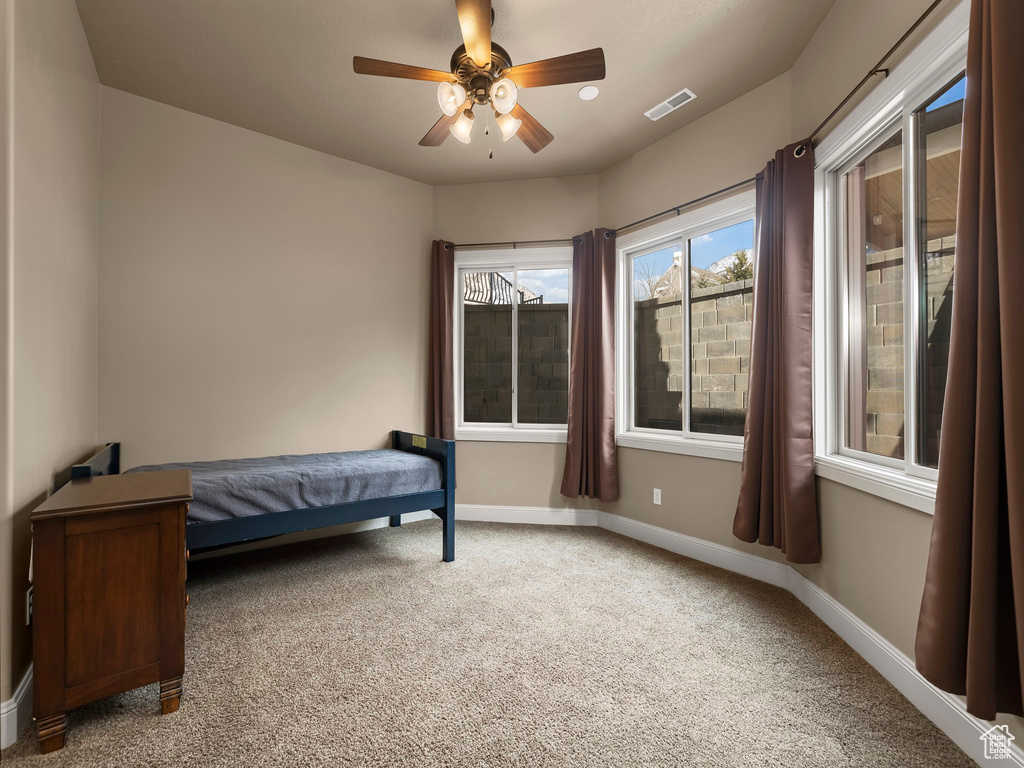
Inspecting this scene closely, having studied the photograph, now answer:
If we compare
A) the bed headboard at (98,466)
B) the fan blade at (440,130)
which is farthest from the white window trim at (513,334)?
the bed headboard at (98,466)

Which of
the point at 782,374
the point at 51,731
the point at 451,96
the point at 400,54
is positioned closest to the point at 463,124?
the point at 451,96

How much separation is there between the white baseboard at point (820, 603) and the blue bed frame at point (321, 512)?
89 centimetres

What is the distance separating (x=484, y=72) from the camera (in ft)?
6.72

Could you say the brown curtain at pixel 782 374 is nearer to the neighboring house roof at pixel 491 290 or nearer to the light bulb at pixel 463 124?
the light bulb at pixel 463 124

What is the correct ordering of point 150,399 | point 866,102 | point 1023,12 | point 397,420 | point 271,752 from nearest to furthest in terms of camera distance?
point 1023,12
point 271,752
point 866,102
point 150,399
point 397,420

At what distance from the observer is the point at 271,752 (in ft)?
4.79

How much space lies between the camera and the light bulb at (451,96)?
6.67 feet

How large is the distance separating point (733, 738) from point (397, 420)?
2.97m

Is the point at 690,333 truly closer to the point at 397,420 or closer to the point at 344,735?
the point at 397,420

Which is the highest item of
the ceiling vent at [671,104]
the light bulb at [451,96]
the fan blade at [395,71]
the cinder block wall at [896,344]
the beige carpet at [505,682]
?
the ceiling vent at [671,104]

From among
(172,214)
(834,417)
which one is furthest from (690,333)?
(172,214)

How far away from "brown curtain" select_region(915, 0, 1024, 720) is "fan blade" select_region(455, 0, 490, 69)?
1443mm

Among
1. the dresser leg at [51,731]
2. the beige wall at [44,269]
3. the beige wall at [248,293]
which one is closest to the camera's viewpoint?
the dresser leg at [51,731]

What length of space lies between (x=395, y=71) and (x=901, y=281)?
86.4 inches
